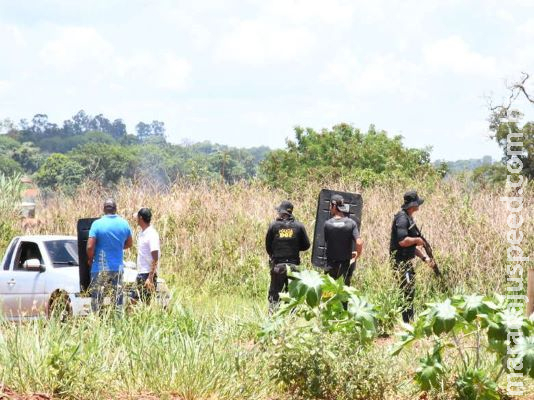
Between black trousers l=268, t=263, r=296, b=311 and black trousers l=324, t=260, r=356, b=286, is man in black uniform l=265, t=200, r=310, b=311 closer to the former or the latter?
black trousers l=268, t=263, r=296, b=311

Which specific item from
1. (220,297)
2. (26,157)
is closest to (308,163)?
(220,297)

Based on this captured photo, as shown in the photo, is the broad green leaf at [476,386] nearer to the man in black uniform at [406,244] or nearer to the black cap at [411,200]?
the man in black uniform at [406,244]

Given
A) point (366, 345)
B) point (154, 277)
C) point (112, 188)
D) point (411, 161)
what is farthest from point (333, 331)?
point (411, 161)

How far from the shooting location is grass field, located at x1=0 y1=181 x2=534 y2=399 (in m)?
7.30

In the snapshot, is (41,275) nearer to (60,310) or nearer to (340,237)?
(60,310)

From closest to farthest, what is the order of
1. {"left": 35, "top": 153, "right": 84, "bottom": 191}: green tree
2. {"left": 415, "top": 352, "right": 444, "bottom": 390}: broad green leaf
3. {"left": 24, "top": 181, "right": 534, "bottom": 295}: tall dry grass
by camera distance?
1. {"left": 415, "top": 352, "right": 444, "bottom": 390}: broad green leaf
2. {"left": 24, "top": 181, "right": 534, "bottom": 295}: tall dry grass
3. {"left": 35, "top": 153, "right": 84, "bottom": 191}: green tree

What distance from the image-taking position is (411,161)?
5262 cm

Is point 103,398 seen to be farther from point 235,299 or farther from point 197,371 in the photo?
point 235,299

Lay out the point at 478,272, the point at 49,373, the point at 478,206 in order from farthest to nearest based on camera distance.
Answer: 1. the point at 478,206
2. the point at 478,272
3. the point at 49,373

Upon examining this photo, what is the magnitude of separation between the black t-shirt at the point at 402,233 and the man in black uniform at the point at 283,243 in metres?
1.15

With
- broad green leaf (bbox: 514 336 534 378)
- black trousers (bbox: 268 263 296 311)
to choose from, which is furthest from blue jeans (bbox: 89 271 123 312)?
broad green leaf (bbox: 514 336 534 378)

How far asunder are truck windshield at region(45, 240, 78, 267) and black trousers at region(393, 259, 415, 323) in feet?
15.4

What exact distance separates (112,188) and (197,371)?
60.3 ft

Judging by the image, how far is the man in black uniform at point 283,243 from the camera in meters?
12.2
